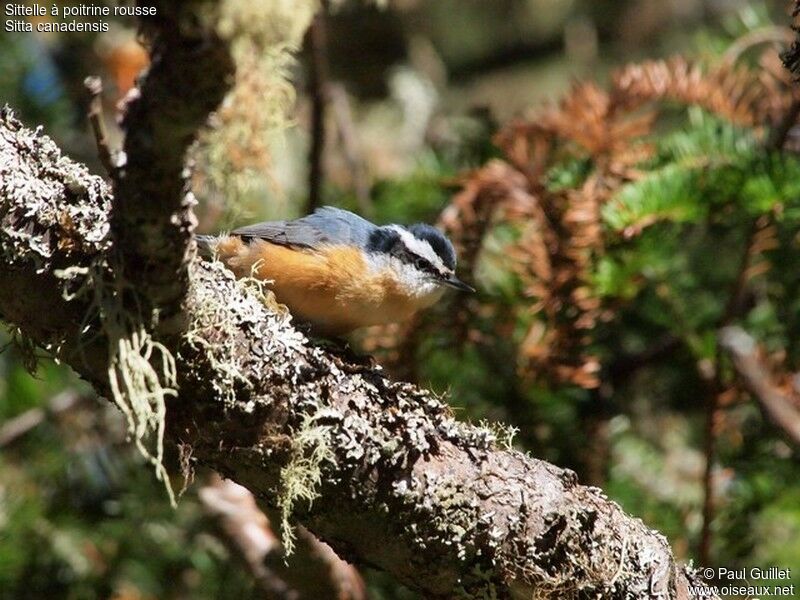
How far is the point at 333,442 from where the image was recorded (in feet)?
6.36

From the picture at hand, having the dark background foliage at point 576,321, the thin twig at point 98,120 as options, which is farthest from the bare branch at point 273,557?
the thin twig at point 98,120

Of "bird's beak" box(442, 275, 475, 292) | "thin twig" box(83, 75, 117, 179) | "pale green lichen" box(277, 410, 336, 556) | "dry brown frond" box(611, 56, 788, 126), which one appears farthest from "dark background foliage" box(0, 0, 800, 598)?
"thin twig" box(83, 75, 117, 179)

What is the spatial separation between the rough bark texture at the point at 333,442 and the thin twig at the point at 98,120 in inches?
10.7

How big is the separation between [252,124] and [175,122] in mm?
1840

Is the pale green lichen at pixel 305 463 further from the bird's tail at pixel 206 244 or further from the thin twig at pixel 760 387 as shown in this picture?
the thin twig at pixel 760 387

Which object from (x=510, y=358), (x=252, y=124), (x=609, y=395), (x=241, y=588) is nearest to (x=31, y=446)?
(x=241, y=588)

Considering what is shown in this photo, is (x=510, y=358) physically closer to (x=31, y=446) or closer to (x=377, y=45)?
(x=31, y=446)

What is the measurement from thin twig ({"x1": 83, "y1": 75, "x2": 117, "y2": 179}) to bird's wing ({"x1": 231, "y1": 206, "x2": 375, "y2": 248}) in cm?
135

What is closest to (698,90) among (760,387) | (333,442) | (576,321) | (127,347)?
(576,321)

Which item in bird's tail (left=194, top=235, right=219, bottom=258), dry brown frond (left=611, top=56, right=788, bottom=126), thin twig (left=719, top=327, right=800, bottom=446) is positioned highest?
dry brown frond (left=611, top=56, right=788, bottom=126)

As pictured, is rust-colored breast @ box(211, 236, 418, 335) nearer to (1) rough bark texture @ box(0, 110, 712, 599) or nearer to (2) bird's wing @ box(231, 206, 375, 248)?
(2) bird's wing @ box(231, 206, 375, 248)

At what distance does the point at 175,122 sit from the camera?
4.51ft

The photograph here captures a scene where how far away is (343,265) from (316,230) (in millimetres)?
164

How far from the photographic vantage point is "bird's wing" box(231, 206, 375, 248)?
2924 millimetres
